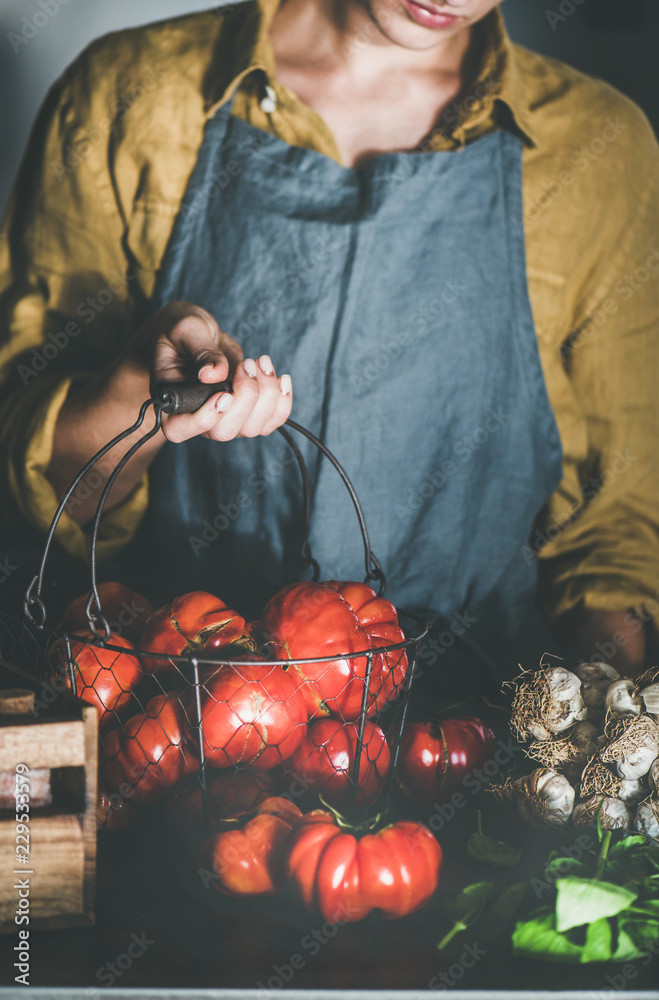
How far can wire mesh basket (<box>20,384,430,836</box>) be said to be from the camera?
0.55m

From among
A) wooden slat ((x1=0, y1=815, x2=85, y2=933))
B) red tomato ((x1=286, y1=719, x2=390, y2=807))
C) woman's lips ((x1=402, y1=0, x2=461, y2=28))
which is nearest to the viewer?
wooden slat ((x1=0, y1=815, x2=85, y2=933))

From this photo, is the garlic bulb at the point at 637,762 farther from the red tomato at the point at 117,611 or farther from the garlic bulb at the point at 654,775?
the red tomato at the point at 117,611

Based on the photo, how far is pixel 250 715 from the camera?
1.78ft

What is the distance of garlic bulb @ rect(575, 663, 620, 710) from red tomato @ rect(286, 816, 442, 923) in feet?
0.70

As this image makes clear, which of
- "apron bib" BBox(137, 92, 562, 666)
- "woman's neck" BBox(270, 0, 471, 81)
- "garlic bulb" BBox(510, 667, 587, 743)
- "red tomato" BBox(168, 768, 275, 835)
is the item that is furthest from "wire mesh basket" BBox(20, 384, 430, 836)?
"woman's neck" BBox(270, 0, 471, 81)

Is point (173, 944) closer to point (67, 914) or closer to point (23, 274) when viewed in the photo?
point (67, 914)

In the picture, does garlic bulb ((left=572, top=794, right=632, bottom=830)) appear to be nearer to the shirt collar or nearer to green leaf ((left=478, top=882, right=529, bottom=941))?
green leaf ((left=478, top=882, right=529, bottom=941))

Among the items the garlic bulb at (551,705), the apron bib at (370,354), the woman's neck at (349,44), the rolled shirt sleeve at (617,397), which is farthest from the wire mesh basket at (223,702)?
the woman's neck at (349,44)

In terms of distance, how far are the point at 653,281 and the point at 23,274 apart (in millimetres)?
735

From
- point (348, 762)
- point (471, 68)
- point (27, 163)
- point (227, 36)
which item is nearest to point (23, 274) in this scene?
point (27, 163)

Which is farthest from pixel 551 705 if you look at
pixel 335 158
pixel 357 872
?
pixel 335 158

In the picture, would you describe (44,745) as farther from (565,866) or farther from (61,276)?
(61,276)

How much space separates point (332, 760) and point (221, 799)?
0.08m

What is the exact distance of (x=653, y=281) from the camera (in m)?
0.94
